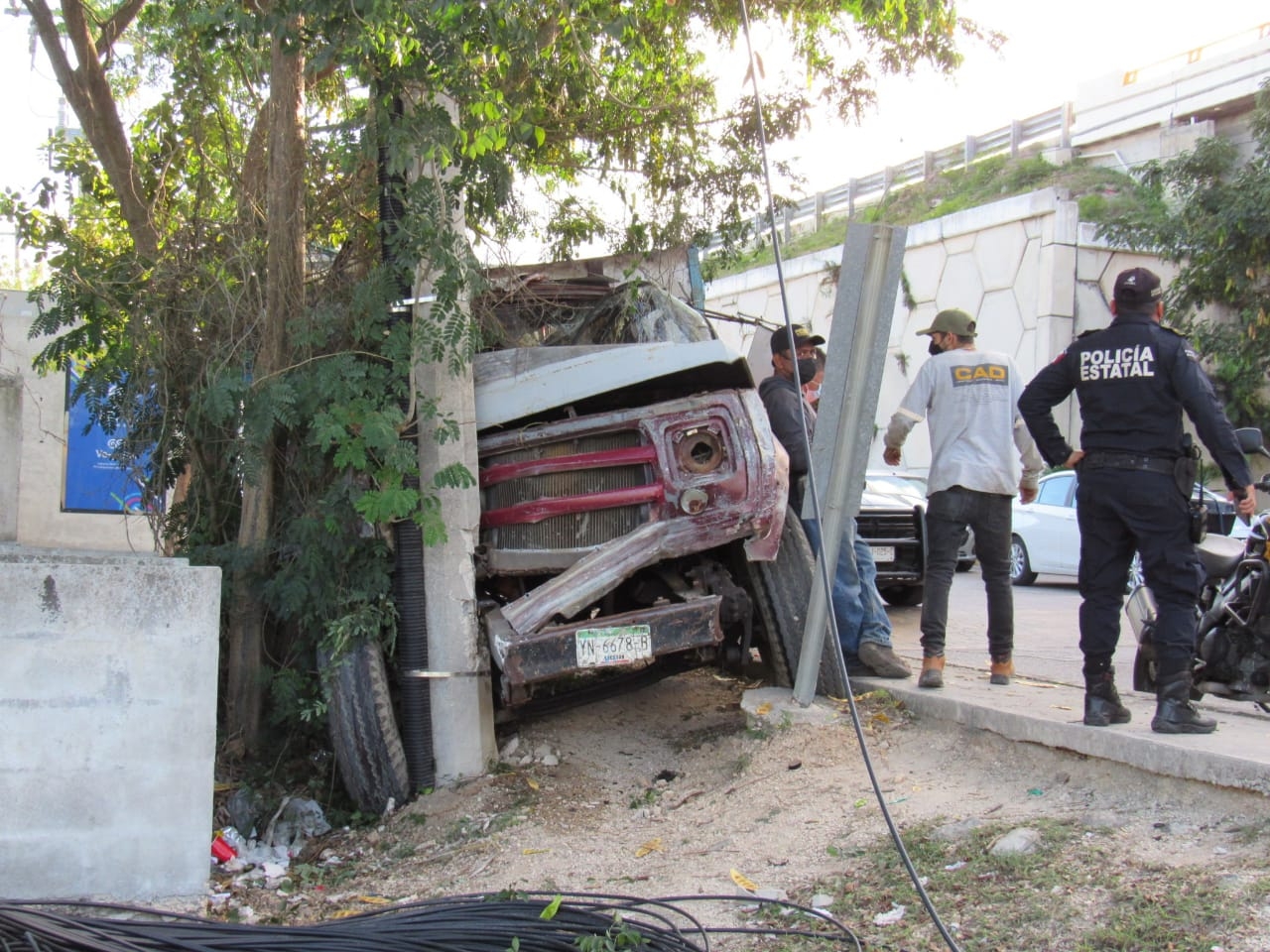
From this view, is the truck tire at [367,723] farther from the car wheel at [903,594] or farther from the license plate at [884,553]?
the car wheel at [903,594]

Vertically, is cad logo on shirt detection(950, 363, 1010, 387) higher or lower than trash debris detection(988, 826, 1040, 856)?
higher

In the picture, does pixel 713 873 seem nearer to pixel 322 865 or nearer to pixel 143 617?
pixel 322 865

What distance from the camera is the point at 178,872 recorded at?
13.3 ft

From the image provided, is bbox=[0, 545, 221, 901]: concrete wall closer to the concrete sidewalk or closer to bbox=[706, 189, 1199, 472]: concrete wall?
the concrete sidewalk

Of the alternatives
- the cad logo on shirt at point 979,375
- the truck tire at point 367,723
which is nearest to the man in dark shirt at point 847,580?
the cad logo on shirt at point 979,375

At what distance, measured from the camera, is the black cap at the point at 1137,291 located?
4680 millimetres

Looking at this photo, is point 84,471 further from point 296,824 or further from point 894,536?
point 894,536

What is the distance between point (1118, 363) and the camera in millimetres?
4648

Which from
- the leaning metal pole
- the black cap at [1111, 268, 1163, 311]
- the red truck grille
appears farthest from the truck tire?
the black cap at [1111, 268, 1163, 311]

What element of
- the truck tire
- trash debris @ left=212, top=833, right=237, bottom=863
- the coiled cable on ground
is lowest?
trash debris @ left=212, top=833, right=237, bottom=863

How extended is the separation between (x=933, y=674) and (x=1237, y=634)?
1.31 m

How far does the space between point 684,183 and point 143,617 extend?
4.34 meters

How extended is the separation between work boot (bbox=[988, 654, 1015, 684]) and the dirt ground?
72cm

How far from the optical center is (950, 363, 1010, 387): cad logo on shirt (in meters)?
5.90
